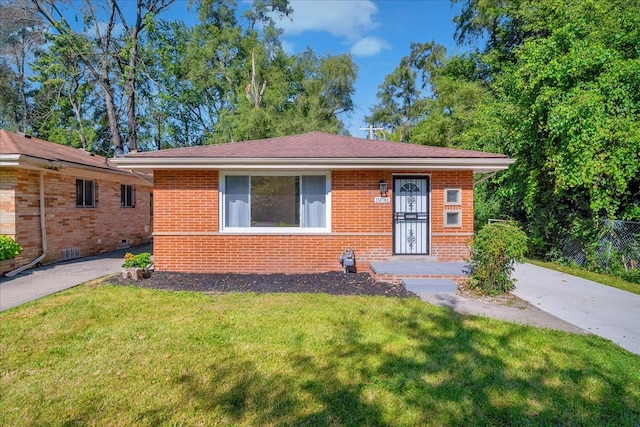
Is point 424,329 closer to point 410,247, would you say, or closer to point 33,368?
point 410,247

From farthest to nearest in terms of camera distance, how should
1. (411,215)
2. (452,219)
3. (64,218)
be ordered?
(64,218)
(411,215)
(452,219)

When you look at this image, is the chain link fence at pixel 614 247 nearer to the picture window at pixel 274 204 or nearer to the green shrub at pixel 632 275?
the green shrub at pixel 632 275

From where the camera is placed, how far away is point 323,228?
307 inches

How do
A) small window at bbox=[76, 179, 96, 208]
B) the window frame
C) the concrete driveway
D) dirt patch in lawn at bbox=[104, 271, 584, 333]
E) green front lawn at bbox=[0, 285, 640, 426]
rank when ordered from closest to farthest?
green front lawn at bbox=[0, 285, 640, 426] → the concrete driveway → dirt patch in lawn at bbox=[104, 271, 584, 333] → small window at bbox=[76, 179, 96, 208] → the window frame

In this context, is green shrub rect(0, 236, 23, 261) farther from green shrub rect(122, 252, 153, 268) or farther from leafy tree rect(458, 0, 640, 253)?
leafy tree rect(458, 0, 640, 253)

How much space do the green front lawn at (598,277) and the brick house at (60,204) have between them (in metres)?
11.6

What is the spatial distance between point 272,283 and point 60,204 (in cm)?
679

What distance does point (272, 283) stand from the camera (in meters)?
6.82

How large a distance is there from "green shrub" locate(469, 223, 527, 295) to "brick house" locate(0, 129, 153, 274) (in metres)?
8.77

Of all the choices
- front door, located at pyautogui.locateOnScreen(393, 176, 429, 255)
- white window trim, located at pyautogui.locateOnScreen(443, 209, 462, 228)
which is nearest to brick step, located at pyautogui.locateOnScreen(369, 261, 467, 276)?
front door, located at pyautogui.locateOnScreen(393, 176, 429, 255)

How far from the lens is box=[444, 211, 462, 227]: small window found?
308 inches

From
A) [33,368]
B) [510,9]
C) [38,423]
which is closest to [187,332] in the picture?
[33,368]

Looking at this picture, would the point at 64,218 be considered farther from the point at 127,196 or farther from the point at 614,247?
the point at 614,247

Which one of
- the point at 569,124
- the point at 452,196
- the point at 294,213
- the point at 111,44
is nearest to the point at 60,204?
the point at 294,213
